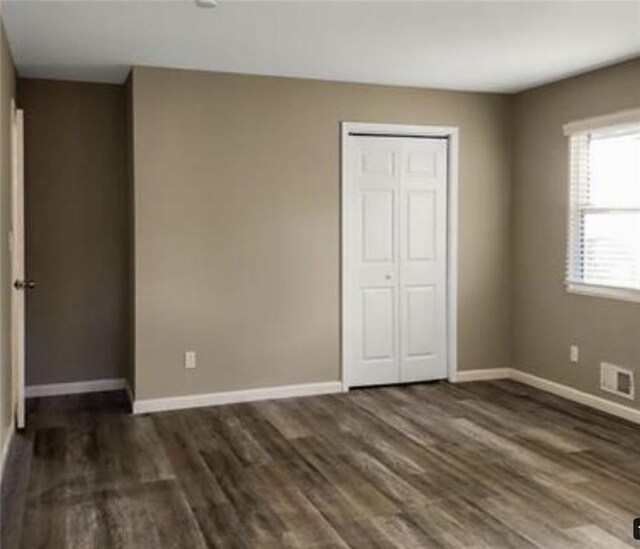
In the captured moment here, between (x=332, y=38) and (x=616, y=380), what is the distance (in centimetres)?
299

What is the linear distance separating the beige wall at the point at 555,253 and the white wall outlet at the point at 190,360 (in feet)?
9.04

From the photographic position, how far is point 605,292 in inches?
190

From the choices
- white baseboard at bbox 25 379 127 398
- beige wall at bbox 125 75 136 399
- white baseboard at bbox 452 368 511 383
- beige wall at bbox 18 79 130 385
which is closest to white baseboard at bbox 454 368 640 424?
white baseboard at bbox 452 368 511 383

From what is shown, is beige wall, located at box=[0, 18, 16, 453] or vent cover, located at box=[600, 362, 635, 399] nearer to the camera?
beige wall, located at box=[0, 18, 16, 453]

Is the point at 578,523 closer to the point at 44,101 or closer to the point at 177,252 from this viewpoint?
the point at 177,252

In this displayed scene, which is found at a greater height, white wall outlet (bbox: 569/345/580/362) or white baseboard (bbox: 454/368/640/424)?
white wall outlet (bbox: 569/345/580/362)

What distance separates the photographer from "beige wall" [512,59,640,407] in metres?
4.69

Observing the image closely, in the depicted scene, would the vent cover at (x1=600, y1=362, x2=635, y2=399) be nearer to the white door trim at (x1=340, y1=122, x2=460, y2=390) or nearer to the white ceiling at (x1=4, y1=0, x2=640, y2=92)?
the white door trim at (x1=340, y1=122, x2=460, y2=390)

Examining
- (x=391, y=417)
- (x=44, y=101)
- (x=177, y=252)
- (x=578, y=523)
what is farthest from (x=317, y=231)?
(x=578, y=523)

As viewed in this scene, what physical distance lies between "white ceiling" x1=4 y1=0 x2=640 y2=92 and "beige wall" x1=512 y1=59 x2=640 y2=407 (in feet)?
0.78

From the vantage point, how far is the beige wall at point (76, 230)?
17.4 ft

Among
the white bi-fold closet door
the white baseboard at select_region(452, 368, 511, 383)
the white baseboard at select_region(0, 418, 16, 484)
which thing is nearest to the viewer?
the white baseboard at select_region(0, 418, 16, 484)

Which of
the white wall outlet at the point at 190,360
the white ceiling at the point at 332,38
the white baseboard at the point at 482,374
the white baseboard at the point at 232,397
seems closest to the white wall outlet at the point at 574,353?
the white baseboard at the point at 482,374

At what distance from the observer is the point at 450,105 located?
18.4 feet
